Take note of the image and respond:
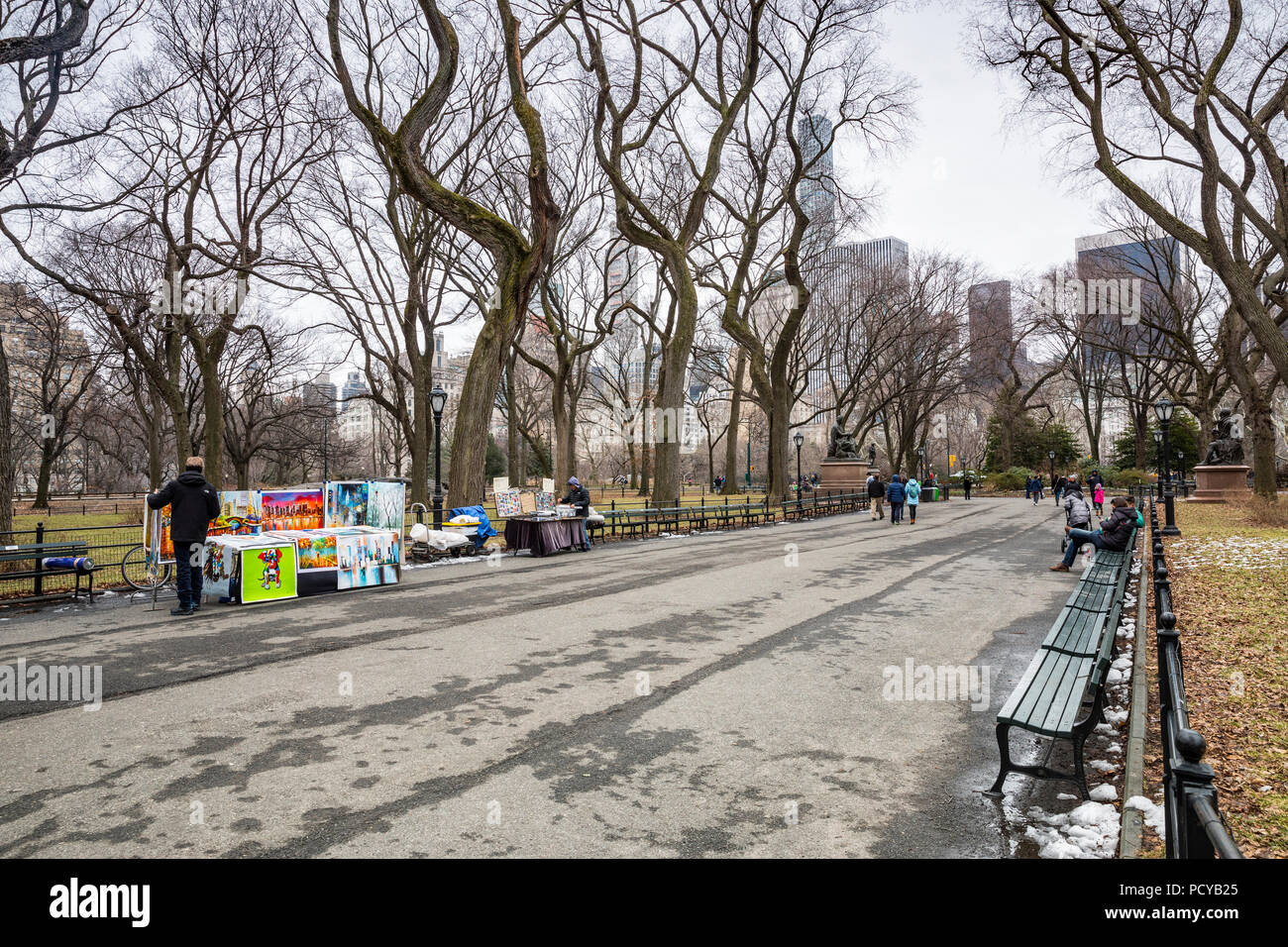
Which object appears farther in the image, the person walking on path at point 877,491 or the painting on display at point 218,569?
the person walking on path at point 877,491

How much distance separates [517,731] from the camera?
5.12 m

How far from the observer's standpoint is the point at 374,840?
3.53 metres

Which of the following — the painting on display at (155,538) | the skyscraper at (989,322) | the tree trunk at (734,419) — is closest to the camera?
the painting on display at (155,538)

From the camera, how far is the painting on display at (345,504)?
12.7 meters

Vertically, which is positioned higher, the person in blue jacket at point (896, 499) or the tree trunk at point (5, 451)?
the tree trunk at point (5, 451)

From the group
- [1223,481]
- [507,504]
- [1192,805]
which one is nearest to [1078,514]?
[507,504]

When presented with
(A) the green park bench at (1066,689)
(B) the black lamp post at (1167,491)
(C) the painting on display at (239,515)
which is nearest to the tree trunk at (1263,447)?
(B) the black lamp post at (1167,491)

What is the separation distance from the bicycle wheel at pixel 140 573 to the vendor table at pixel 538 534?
6.85m

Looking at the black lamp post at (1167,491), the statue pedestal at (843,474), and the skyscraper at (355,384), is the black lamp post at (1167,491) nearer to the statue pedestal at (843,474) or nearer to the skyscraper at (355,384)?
the statue pedestal at (843,474)

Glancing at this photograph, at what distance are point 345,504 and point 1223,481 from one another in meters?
33.9

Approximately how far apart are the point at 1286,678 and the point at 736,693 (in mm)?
4356

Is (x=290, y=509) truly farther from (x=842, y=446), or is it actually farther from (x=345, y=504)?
(x=842, y=446)
